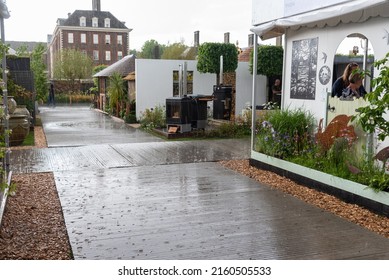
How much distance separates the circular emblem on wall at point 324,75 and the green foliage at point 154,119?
7.71 meters

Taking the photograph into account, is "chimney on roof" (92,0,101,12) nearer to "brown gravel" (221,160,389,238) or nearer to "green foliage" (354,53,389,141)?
"brown gravel" (221,160,389,238)

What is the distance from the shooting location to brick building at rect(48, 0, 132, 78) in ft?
182

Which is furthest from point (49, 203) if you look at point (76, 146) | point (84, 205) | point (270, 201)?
point (76, 146)

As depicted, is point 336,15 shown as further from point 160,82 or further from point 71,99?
point 71,99

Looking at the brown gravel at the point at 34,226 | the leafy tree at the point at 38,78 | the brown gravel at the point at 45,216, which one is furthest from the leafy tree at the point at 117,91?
the brown gravel at the point at 34,226

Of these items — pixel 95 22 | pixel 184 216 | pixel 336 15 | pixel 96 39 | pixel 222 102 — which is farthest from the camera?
pixel 96 39

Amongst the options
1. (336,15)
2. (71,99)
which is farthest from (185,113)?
(71,99)

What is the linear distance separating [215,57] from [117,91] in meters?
5.15

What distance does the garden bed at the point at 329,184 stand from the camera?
493 centimetres

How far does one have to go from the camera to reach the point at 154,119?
14.2 m

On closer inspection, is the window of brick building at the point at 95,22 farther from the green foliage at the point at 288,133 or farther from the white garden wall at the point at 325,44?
the green foliage at the point at 288,133

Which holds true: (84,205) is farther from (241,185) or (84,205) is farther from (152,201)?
(241,185)

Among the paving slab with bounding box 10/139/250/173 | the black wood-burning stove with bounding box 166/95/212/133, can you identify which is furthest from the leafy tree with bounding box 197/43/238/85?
the paving slab with bounding box 10/139/250/173

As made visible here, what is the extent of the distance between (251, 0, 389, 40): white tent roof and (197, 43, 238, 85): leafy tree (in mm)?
7349
